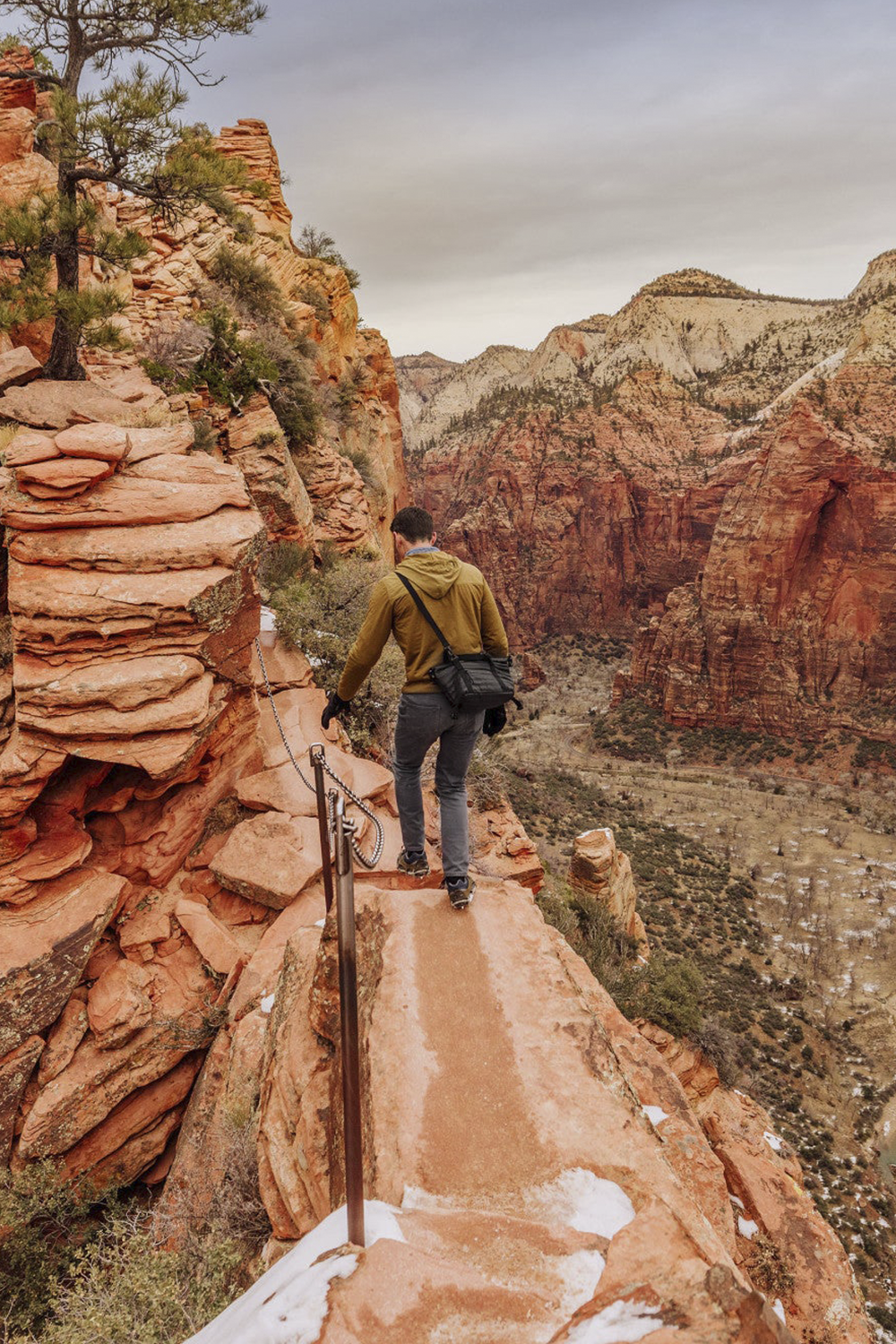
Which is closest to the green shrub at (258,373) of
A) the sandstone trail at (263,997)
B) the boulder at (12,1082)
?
the sandstone trail at (263,997)

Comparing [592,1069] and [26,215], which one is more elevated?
[26,215]

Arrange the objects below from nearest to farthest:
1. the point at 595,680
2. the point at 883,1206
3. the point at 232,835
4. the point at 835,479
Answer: the point at 232,835
the point at 883,1206
the point at 835,479
the point at 595,680

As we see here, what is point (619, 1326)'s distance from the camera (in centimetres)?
188

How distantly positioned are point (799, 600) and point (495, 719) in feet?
197

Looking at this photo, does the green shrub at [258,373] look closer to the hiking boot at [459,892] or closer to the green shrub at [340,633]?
the green shrub at [340,633]

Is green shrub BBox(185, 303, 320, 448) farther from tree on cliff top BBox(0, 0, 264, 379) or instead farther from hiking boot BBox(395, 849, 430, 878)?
hiking boot BBox(395, 849, 430, 878)

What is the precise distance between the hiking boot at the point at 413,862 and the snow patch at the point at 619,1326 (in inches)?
123

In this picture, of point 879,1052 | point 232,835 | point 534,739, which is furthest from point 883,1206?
point 534,739

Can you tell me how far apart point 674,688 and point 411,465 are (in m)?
66.5

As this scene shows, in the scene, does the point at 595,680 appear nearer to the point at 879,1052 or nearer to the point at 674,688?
the point at 674,688

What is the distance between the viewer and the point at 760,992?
77.4ft

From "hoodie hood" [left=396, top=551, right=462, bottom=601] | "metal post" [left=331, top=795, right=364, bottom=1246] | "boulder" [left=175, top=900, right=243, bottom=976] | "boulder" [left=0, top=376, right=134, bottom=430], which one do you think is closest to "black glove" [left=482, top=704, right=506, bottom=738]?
"hoodie hood" [left=396, top=551, right=462, bottom=601]

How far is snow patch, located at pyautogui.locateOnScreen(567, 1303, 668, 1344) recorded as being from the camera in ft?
5.95

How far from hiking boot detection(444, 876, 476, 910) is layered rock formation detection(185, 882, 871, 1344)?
0.11 meters
